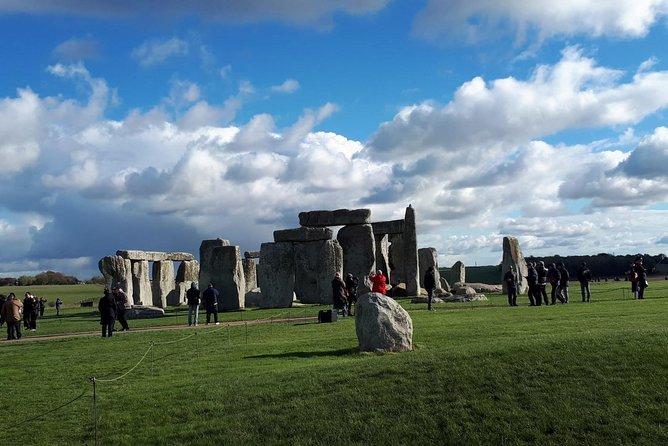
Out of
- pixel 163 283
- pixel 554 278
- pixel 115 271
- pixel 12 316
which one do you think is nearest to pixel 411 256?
pixel 554 278

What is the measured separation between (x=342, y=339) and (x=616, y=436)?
901 centimetres

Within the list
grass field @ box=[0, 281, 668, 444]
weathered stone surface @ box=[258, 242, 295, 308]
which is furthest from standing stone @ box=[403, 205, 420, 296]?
grass field @ box=[0, 281, 668, 444]

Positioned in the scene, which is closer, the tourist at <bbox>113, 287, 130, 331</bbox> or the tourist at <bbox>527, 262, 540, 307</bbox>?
the tourist at <bbox>113, 287, 130, 331</bbox>

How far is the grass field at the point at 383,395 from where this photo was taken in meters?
10.8

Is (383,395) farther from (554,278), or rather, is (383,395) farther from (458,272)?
(458,272)

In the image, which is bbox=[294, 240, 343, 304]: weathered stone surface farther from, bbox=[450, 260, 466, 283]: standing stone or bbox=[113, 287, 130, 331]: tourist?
bbox=[450, 260, 466, 283]: standing stone

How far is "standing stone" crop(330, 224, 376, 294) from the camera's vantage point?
38219 mm

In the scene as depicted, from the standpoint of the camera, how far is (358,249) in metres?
39.0

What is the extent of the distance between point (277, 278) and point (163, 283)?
41.3 ft

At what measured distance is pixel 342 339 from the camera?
18.5 meters

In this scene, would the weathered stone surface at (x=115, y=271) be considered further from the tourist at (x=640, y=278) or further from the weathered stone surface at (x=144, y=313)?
the tourist at (x=640, y=278)

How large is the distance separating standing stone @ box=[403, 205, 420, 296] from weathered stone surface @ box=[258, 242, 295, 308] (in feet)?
21.7

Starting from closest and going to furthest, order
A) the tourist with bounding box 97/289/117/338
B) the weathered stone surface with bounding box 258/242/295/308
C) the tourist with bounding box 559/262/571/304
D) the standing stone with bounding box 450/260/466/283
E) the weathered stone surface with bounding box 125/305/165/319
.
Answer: the tourist with bounding box 97/289/117/338 < the tourist with bounding box 559/262/571/304 < the weathered stone surface with bounding box 125/305/165/319 < the weathered stone surface with bounding box 258/242/295/308 < the standing stone with bounding box 450/260/466/283

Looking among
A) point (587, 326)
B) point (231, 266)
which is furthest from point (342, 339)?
point (231, 266)
